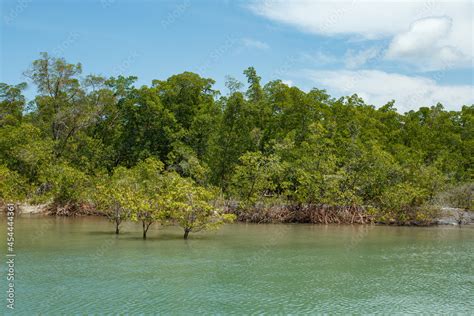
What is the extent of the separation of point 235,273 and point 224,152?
73.3ft

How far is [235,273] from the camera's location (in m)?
13.7

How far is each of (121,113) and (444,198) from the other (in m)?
24.7

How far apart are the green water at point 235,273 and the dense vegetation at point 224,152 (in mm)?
2517

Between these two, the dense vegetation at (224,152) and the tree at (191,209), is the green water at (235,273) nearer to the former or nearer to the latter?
the tree at (191,209)

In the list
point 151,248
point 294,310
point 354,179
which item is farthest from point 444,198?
point 294,310

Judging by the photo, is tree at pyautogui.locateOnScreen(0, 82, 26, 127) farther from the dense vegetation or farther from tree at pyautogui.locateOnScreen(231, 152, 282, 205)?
tree at pyautogui.locateOnScreen(231, 152, 282, 205)

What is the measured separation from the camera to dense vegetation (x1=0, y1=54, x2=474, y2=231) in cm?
2858

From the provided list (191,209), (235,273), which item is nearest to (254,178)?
(191,209)

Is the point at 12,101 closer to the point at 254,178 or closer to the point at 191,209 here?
the point at 254,178

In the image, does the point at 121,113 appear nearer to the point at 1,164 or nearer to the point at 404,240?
the point at 1,164

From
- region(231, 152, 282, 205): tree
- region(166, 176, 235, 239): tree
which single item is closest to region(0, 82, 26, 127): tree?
region(231, 152, 282, 205): tree

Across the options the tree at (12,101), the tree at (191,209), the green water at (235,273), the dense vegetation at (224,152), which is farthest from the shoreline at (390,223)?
the tree at (12,101)

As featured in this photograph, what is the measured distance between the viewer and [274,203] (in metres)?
28.7

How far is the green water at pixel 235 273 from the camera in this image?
1078 centimetres
